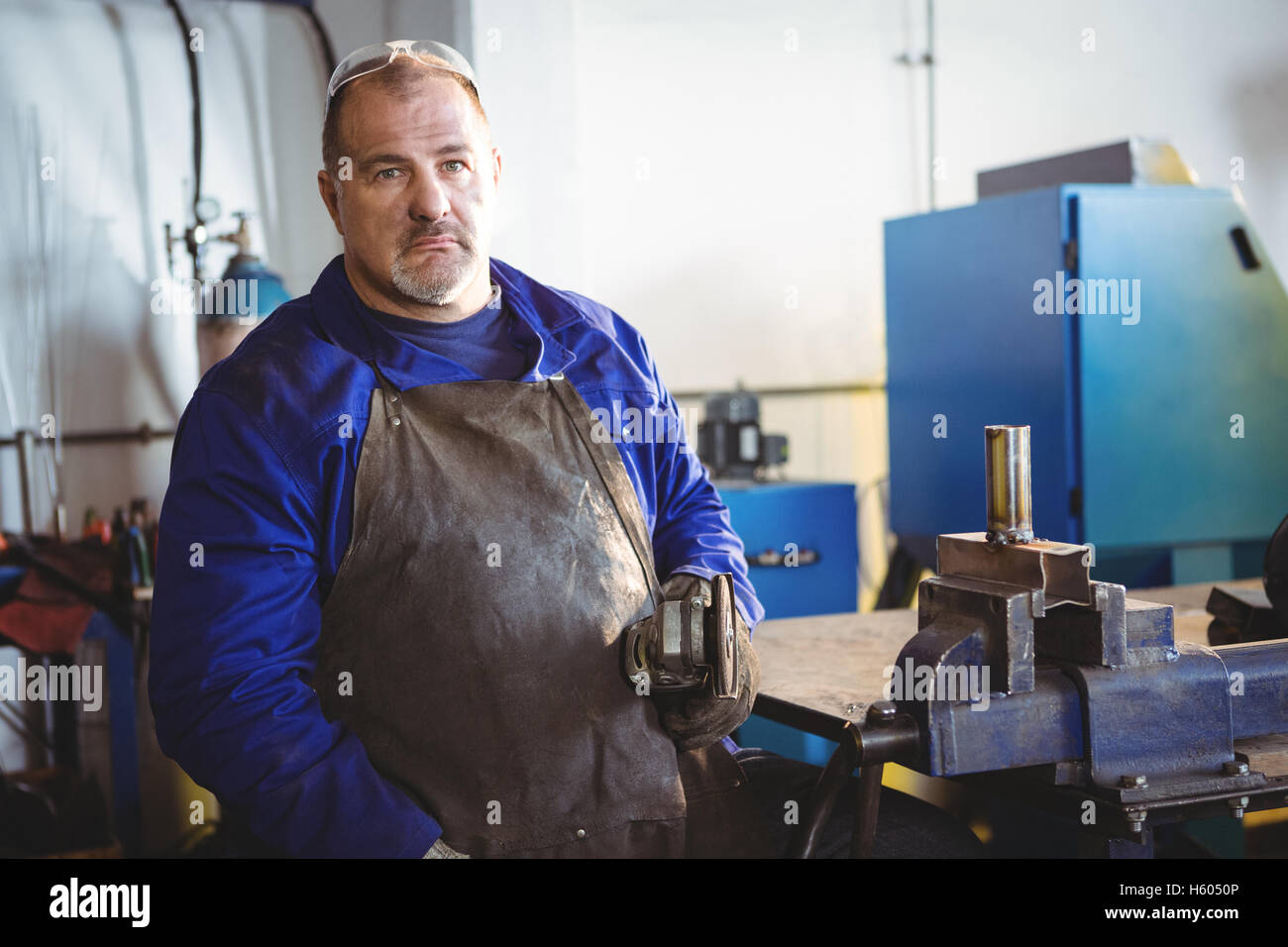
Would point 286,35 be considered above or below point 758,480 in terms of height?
above

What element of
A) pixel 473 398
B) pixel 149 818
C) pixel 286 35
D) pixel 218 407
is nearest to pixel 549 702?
pixel 473 398

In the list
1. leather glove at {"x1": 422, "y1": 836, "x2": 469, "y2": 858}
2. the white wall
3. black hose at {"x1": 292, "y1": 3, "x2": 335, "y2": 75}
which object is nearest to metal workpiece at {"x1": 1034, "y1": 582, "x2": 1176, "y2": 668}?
leather glove at {"x1": 422, "y1": 836, "x2": 469, "y2": 858}

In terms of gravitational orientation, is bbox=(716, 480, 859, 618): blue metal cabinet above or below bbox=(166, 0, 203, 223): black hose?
below

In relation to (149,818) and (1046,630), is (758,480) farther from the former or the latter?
(1046,630)

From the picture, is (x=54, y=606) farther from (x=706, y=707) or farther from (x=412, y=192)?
(x=706, y=707)

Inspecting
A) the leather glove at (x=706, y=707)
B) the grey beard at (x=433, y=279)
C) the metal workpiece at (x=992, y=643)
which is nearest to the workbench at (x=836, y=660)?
the leather glove at (x=706, y=707)

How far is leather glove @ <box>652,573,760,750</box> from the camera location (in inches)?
54.7

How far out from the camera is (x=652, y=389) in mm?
1614

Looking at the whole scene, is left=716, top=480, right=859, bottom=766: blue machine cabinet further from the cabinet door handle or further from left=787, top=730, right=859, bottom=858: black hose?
left=787, top=730, right=859, bottom=858: black hose

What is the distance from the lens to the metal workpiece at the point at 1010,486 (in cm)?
112

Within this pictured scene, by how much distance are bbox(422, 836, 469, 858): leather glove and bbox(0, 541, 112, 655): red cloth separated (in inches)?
65.1

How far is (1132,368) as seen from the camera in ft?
8.95
